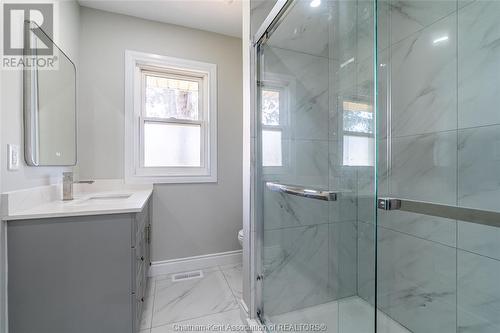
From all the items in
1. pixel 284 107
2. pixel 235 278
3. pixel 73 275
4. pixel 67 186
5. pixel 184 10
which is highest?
pixel 184 10

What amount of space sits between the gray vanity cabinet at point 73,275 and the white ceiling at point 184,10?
192 centimetres

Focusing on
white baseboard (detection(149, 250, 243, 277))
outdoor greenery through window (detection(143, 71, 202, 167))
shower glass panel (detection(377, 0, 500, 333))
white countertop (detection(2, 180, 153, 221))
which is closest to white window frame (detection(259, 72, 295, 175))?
shower glass panel (detection(377, 0, 500, 333))

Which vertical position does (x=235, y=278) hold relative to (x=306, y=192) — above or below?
below

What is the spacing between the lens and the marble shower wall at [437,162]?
41.1 inches

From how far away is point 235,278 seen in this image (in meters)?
2.17

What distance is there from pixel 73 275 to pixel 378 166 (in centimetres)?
182

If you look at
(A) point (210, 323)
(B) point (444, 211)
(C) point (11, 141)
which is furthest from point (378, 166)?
(C) point (11, 141)

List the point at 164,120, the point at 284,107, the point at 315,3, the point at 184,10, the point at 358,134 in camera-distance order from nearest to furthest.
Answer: the point at 358,134
the point at 315,3
the point at 284,107
the point at 184,10
the point at 164,120

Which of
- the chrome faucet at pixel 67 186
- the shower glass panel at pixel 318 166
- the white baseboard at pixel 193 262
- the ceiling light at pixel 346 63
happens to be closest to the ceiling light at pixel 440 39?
the shower glass panel at pixel 318 166

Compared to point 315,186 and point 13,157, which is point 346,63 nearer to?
point 315,186

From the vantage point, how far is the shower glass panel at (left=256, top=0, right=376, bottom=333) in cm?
119

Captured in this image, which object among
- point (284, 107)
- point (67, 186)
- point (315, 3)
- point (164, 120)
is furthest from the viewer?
point (164, 120)

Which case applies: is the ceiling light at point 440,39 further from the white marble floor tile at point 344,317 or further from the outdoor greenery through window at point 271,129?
the white marble floor tile at point 344,317

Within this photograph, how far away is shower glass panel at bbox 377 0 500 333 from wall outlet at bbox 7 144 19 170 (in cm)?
209
